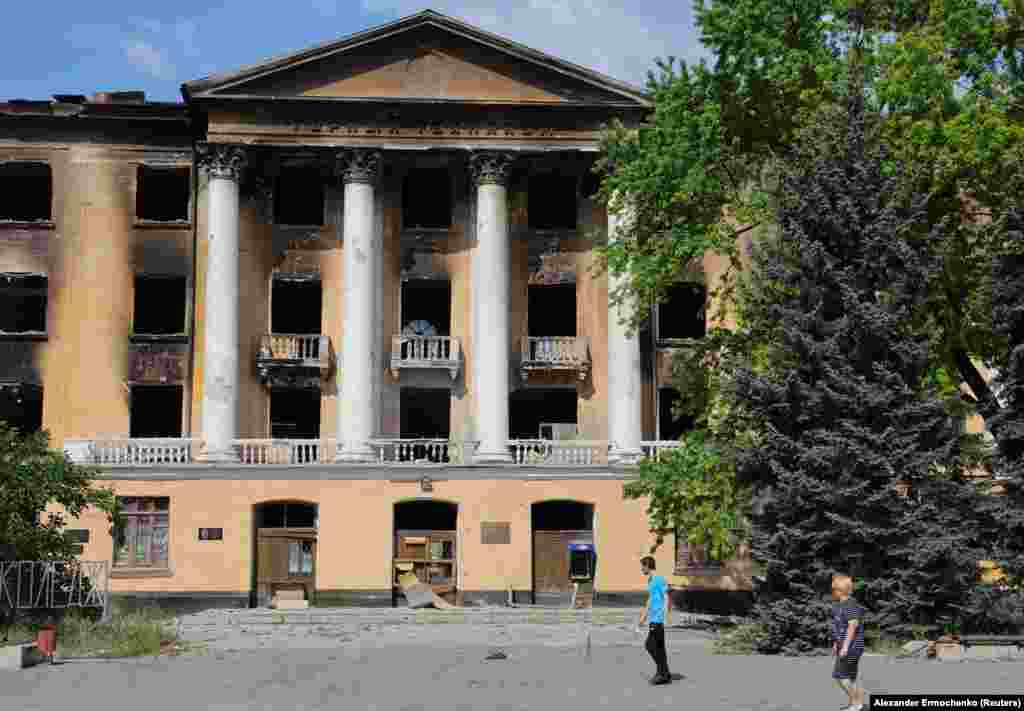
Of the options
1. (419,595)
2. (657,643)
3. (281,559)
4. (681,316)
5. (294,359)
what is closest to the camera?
(657,643)

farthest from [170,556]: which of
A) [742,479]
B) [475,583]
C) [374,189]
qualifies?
[742,479]

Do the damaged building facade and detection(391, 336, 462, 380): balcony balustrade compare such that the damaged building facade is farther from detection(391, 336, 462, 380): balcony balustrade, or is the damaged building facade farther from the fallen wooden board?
the fallen wooden board

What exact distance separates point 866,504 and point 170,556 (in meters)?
22.1

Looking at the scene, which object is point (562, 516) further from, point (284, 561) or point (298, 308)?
point (298, 308)

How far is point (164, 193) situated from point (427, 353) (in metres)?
9.90

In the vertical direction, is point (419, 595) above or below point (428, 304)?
below

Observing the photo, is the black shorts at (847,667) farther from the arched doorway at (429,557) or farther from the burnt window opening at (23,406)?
the burnt window opening at (23,406)

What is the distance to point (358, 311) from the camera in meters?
43.1

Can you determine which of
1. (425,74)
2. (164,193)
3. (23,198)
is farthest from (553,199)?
(23,198)

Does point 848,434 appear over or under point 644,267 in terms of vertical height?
under

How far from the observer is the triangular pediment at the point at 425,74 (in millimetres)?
43156

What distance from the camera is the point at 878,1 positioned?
33.2 m

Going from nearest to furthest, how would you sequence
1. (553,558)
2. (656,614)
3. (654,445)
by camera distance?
(656,614) < (553,558) < (654,445)

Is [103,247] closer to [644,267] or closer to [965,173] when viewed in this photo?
[644,267]
